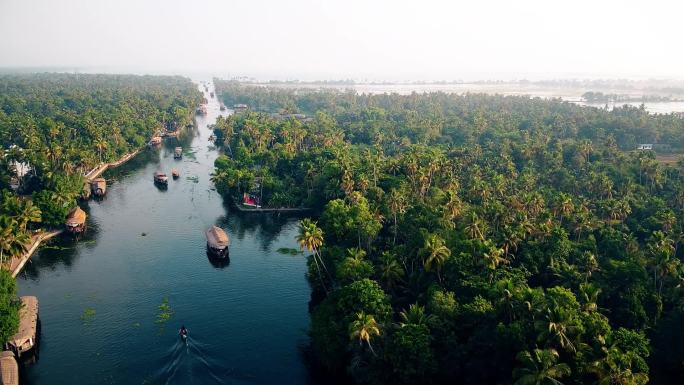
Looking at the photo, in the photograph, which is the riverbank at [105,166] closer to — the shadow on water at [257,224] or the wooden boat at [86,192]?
the wooden boat at [86,192]

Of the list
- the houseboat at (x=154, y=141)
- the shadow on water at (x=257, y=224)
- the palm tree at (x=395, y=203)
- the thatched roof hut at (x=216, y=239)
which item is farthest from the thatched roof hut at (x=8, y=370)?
the houseboat at (x=154, y=141)

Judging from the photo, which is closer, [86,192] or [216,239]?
[216,239]

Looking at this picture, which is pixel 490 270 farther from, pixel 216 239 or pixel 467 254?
pixel 216 239

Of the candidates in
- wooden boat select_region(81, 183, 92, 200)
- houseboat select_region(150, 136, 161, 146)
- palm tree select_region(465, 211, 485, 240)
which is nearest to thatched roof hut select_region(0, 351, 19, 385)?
palm tree select_region(465, 211, 485, 240)

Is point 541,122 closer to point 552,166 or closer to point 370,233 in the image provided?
point 552,166

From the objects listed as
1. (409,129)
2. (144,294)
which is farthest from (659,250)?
(409,129)

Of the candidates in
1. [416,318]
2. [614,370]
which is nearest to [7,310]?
[416,318]
